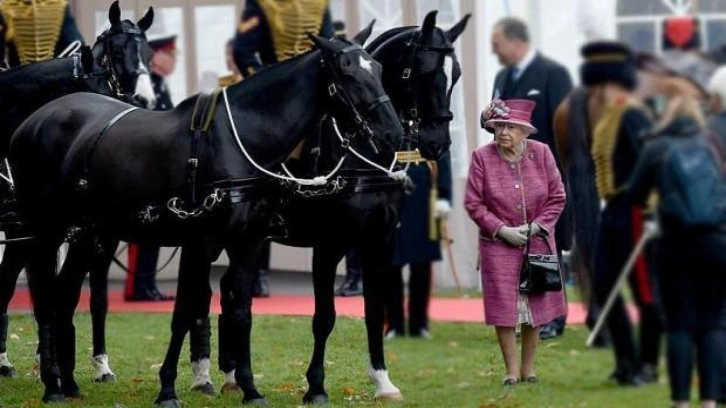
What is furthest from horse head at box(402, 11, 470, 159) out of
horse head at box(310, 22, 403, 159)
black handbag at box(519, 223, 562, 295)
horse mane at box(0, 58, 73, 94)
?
horse mane at box(0, 58, 73, 94)

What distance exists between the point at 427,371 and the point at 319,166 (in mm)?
2271

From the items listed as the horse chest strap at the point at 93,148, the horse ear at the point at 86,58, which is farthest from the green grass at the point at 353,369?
the horse ear at the point at 86,58

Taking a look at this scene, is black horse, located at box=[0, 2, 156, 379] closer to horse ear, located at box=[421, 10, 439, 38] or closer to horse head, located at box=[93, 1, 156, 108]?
horse head, located at box=[93, 1, 156, 108]

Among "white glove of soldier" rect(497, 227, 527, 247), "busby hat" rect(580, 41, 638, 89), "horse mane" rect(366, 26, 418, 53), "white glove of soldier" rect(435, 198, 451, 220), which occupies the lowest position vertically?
"white glove of soldier" rect(435, 198, 451, 220)

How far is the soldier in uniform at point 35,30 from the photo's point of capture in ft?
35.7

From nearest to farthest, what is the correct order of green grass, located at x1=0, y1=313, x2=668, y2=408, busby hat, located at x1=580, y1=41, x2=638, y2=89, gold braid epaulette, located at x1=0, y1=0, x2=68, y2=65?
busby hat, located at x1=580, y1=41, x2=638, y2=89 < green grass, located at x1=0, y1=313, x2=668, y2=408 < gold braid epaulette, located at x1=0, y1=0, x2=68, y2=65

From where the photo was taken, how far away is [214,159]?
869 centimetres

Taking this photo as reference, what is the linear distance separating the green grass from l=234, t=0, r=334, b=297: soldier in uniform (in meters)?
1.79

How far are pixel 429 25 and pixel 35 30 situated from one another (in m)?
3.03

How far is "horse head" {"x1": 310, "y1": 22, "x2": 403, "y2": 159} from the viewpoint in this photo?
8.51 meters

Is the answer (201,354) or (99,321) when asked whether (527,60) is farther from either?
(99,321)

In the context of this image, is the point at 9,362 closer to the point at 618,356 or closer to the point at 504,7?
the point at 504,7

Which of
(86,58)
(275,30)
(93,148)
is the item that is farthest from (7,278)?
(275,30)

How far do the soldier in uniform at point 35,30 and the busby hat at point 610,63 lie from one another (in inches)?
248
